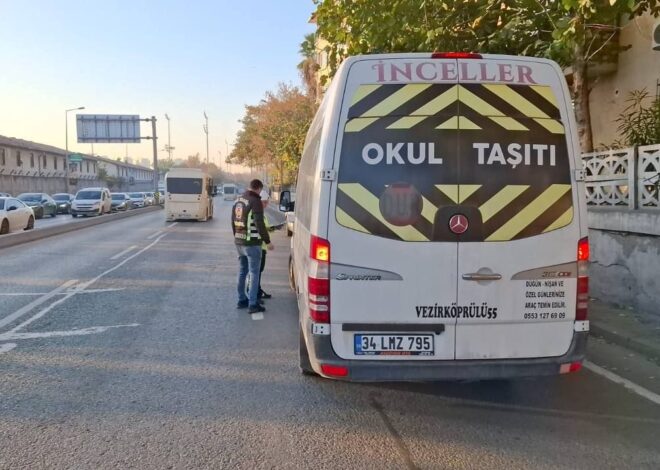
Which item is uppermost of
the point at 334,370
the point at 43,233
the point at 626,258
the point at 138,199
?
the point at 138,199

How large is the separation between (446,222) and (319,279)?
36.0 inches

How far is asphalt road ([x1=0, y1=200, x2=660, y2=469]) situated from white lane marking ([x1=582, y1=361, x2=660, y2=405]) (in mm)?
67

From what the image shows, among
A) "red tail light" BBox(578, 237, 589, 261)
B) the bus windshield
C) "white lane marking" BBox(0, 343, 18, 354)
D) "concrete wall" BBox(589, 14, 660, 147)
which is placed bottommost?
"white lane marking" BBox(0, 343, 18, 354)

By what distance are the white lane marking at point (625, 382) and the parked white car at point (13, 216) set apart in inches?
772

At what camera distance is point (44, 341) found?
240 inches

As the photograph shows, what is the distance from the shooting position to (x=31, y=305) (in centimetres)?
791

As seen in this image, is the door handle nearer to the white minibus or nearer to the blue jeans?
the white minibus

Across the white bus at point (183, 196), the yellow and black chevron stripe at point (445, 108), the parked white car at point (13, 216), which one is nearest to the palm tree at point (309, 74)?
the white bus at point (183, 196)

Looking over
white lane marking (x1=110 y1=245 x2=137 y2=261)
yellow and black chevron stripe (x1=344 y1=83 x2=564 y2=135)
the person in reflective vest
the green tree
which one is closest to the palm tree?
white lane marking (x1=110 y1=245 x2=137 y2=261)

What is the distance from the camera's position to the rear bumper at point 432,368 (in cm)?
375

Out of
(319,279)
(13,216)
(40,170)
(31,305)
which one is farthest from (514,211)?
(40,170)

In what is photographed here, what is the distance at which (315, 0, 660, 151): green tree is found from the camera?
8.95m

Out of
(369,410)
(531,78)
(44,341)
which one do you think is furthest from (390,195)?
(44,341)

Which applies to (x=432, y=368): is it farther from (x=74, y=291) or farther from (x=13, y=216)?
(x=13, y=216)
